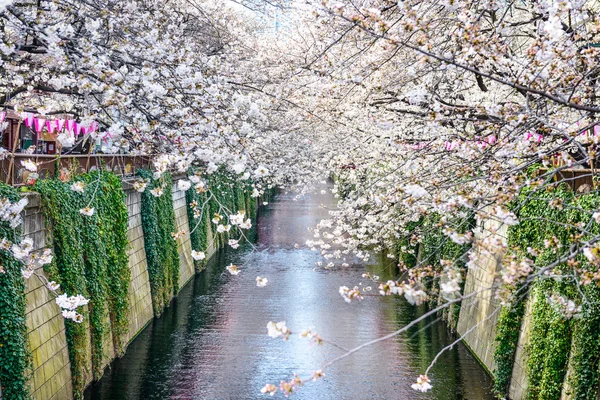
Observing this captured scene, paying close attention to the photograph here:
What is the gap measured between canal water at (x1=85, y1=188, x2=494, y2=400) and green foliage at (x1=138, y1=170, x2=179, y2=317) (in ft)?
1.98

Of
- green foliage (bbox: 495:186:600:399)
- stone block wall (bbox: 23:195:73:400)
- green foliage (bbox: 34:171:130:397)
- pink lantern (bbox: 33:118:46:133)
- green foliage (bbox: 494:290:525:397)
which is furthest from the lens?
pink lantern (bbox: 33:118:46:133)

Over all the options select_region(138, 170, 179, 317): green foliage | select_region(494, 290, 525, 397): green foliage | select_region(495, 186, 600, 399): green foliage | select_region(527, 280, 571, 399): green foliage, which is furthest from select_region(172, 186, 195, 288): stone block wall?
select_region(527, 280, 571, 399): green foliage

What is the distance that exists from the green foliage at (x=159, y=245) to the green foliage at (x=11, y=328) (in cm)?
865

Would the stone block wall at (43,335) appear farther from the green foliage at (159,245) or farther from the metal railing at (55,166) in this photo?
the green foliage at (159,245)

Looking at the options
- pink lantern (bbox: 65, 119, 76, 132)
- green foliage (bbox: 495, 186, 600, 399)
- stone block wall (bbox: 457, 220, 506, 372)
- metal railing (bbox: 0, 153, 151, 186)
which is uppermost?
pink lantern (bbox: 65, 119, 76, 132)

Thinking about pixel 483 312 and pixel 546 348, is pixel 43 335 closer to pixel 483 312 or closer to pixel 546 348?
pixel 546 348

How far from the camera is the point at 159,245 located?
18.8m

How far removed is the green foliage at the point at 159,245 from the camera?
18172 millimetres

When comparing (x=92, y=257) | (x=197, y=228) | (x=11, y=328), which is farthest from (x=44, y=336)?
(x=197, y=228)

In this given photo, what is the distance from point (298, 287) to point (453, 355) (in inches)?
301

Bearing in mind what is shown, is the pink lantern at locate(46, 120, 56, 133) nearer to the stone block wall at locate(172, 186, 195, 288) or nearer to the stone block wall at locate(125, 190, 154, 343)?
the stone block wall at locate(125, 190, 154, 343)

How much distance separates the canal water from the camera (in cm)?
1281

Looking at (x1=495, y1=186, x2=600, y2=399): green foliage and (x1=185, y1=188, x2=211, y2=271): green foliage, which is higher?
(x1=495, y1=186, x2=600, y2=399): green foliage

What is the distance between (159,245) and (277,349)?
5156mm
